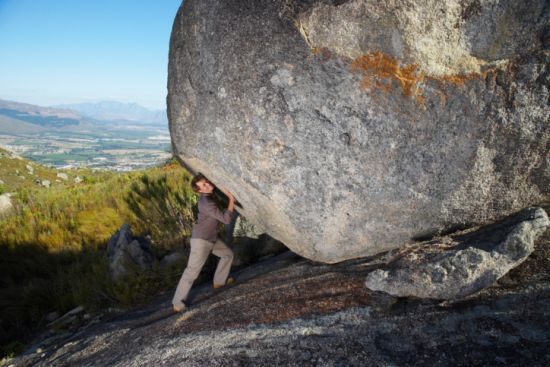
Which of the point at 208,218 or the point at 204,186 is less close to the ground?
the point at 204,186

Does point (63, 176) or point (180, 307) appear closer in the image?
point (180, 307)

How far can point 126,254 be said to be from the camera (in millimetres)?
5574

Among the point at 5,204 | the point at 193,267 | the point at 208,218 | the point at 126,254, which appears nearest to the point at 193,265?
the point at 193,267

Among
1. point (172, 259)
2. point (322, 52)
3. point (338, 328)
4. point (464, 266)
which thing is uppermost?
point (322, 52)

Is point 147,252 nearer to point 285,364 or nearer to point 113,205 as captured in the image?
point 113,205

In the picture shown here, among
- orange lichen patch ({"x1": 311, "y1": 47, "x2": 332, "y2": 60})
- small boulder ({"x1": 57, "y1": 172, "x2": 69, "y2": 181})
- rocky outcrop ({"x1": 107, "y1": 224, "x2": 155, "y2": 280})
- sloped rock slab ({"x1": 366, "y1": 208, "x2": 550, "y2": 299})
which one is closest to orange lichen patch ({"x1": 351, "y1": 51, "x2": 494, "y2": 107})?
orange lichen patch ({"x1": 311, "y1": 47, "x2": 332, "y2": 60})

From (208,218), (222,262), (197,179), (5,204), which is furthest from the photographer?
(5,204)

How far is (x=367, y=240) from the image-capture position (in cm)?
309

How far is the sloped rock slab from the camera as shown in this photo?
7.48 feet

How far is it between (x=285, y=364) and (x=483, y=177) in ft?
6.89

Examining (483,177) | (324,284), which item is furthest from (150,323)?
(483,177)

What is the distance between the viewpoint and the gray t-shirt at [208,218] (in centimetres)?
365

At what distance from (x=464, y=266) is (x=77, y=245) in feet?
23.6

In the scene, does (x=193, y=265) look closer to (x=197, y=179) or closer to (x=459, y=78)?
(x=197, y=179)
